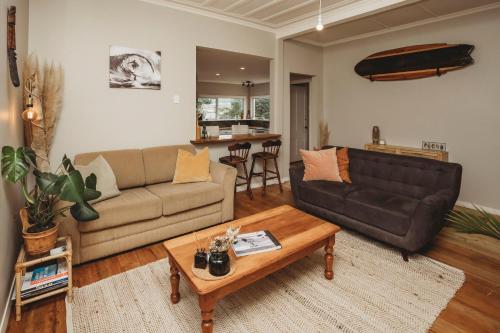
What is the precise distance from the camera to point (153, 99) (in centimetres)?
362

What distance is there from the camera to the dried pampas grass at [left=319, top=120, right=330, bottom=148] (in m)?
5.82

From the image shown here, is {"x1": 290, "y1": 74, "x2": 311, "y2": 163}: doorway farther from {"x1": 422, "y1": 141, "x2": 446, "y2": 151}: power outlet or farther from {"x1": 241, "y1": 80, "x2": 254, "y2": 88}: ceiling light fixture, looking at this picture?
{"x1": 241, "y1": 80, "x2": 254, "y2": 88}: ceiling light fixture

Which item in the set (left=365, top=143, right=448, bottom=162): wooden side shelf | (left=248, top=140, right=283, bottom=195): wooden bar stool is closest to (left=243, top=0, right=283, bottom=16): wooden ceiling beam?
→ (left=248, top=140, right=283, bottom=195): wooden bar stool

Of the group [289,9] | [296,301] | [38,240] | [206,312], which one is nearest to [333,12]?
[289,9]

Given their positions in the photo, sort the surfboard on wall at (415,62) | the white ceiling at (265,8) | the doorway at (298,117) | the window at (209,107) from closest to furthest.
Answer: the white ceiling at (265,8), the surfboard on wall at (415,62), the doorway at (298,117), the window at (209,107)

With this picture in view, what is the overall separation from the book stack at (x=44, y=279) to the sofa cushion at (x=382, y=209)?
254 cm

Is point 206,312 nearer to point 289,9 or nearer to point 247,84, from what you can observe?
point 289,9

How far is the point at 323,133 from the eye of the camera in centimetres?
584

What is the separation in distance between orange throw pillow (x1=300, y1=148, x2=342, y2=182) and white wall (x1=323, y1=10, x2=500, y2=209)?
1920 millimetres

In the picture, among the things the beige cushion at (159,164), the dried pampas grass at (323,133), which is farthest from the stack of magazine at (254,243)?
the dried pampas grass at (323,133)

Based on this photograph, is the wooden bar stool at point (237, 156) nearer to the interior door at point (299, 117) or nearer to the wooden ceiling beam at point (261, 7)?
the wooden ceiling beam at point (261, 7)

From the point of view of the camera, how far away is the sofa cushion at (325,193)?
307 centimetres

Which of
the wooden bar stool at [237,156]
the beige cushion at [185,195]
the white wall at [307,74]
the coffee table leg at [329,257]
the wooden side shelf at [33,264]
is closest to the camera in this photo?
the wooden side shelf at [33,264]

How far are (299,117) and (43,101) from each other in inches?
209
